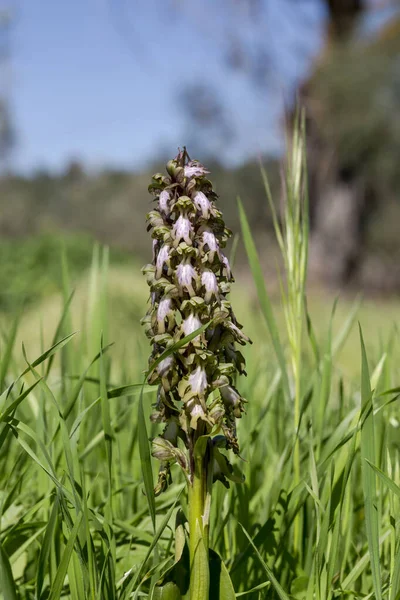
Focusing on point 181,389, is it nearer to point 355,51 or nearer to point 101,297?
point 101,297

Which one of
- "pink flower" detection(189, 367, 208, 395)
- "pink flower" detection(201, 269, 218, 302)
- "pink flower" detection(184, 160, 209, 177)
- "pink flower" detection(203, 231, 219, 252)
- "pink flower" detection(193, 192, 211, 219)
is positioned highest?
"pink flower" detection(184, 160, 209, 177)

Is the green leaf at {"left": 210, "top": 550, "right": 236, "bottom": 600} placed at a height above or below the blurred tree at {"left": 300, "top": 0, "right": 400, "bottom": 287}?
below

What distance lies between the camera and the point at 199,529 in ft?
2.50

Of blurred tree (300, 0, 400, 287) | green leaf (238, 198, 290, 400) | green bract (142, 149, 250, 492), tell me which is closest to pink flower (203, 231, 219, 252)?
green bract (142, 149, 250, 492)

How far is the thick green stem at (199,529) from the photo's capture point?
75 centimetres

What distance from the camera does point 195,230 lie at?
814mm

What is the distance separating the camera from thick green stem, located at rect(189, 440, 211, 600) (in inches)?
29.6

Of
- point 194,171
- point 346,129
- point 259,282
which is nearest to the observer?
point 194,171

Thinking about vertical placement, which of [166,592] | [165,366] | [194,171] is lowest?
[166,592]

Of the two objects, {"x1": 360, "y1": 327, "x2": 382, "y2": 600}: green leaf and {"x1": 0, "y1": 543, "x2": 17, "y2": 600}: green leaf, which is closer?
{"x1": 0, "y1": 543, "x2": 17, "y2": 600}: green leaf

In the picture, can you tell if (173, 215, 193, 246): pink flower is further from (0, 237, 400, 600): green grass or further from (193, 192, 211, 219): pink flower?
(0, 237, 400, 600): green grass

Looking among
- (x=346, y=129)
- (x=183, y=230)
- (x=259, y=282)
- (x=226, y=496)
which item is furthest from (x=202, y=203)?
(x=346, y=129)

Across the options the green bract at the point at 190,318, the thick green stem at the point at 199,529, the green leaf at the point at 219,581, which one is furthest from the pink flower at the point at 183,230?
the green leaf at the point at 219,581

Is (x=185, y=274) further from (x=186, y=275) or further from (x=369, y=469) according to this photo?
(x=369, y=469)
